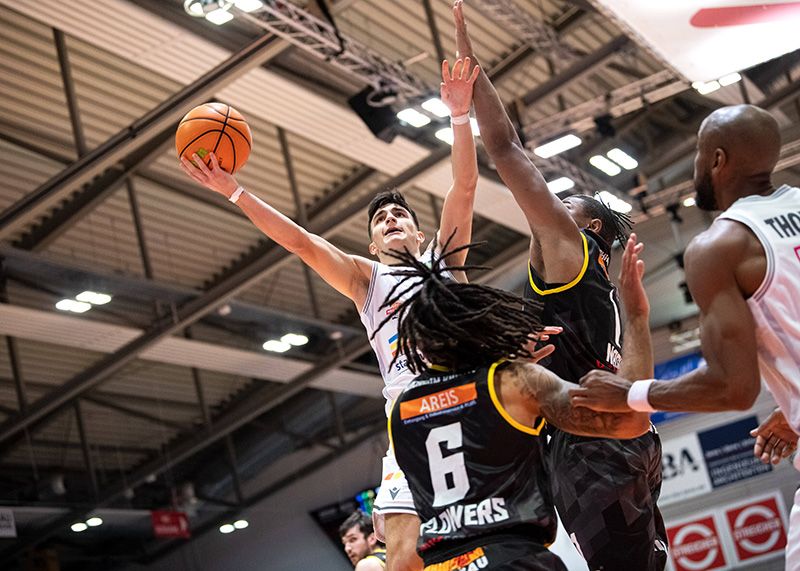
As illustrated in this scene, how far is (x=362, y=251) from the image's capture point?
19484 mm

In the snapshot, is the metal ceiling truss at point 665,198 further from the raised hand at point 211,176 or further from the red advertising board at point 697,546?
the raised hand at point 211,176

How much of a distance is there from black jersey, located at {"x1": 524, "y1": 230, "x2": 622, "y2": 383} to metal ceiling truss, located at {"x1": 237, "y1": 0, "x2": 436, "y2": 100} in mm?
7340

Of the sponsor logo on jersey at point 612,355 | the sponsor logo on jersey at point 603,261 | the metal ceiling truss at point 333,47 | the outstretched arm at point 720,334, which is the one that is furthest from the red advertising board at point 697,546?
the outstretched arm at point 720,334

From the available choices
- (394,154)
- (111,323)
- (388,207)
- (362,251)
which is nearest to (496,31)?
(394,154)

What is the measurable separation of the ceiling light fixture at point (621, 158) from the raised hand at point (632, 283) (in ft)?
43.5

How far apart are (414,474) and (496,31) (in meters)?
13.4

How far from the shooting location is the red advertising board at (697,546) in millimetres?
17750

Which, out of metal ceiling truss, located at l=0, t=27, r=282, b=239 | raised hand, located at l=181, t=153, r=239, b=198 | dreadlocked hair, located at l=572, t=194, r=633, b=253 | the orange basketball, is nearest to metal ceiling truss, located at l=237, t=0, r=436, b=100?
metal ceiling truss, located at l=0, t=27, r=282, b=239

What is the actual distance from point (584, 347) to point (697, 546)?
49.1 ft

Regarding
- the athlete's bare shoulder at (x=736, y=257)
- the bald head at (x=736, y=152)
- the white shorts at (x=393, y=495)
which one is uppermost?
the bald head at (x=736, y=152)

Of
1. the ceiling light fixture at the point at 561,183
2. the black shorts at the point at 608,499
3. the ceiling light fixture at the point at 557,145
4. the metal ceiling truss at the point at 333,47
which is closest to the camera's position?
the black shorts at the point at 608,499

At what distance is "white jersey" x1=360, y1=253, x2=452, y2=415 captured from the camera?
15.5 ft

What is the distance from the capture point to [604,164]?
1669cm

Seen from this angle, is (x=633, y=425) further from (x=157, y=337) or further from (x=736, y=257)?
(x=157, y=337)
